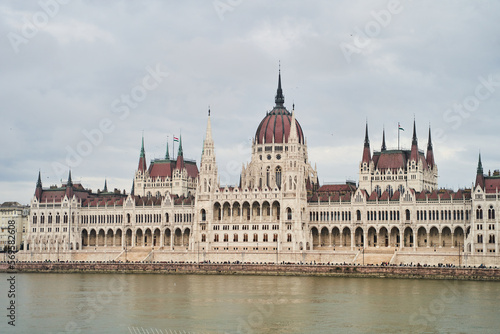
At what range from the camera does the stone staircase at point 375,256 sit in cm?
12788

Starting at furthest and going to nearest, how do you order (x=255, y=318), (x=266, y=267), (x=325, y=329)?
(x=266, y=267), (x=255, y=318), (x=325, y=329)

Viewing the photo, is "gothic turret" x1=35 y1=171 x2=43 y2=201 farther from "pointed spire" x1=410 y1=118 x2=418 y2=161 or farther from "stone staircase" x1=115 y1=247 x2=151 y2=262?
"pointed spire" x1=410 y1=118 x2=418 y2=161

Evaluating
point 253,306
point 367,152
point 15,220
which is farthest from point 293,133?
point 15,220

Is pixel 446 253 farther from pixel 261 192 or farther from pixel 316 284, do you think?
pixel 261 192

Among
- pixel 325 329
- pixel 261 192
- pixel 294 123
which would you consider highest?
pixel 294 123

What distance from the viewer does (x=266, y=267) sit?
12862 cm

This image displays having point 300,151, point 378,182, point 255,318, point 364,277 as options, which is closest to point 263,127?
point 300,151

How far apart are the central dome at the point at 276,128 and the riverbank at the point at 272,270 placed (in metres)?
35.2

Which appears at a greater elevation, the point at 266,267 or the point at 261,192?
the point at 261,192

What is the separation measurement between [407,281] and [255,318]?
38541 millimetres

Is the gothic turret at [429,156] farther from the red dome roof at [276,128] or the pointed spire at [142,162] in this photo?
the pointed spire at [142,162]

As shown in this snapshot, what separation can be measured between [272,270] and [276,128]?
38908 mm

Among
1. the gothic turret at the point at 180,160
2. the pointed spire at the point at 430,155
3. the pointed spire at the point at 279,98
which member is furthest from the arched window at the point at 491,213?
the gothic turret at the point at 180,160

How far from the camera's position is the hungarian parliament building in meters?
134
